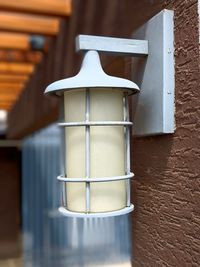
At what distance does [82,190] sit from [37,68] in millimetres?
1847

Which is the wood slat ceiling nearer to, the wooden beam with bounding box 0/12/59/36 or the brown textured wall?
the wooden beam with bounding box 0/12/59/36

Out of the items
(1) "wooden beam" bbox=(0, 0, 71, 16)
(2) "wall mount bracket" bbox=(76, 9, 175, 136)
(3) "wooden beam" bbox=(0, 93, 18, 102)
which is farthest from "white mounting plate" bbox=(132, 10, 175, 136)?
(3) "wooden beam" bbox=(0, 93, 18, 102)

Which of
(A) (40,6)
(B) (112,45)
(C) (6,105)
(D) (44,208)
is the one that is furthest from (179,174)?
(D) (44,208)

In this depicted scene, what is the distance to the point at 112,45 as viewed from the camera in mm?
611

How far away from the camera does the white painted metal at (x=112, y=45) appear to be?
58 centimetres

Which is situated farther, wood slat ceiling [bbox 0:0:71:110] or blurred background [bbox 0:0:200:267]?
wood slat ceiling [bbox 0:0:71:110]

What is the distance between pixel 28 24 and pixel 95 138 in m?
1.31

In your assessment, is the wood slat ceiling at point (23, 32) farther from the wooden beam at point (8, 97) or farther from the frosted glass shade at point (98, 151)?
the frosted glass shade at point (98, 151)

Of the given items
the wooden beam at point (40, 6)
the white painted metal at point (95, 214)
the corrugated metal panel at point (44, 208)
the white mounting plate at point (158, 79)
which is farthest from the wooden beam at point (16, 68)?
the white painted metal at point (95, 214)

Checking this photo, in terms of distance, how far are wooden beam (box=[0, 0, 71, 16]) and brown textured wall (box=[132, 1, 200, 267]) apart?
2.95 ft

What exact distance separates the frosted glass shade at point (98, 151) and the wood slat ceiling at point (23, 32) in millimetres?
951

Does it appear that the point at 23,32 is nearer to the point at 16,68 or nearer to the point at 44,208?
the point at 16,68

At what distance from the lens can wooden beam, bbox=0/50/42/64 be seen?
7.70ft

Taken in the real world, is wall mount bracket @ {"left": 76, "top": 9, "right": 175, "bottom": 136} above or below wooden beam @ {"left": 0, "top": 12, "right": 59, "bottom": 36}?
below
